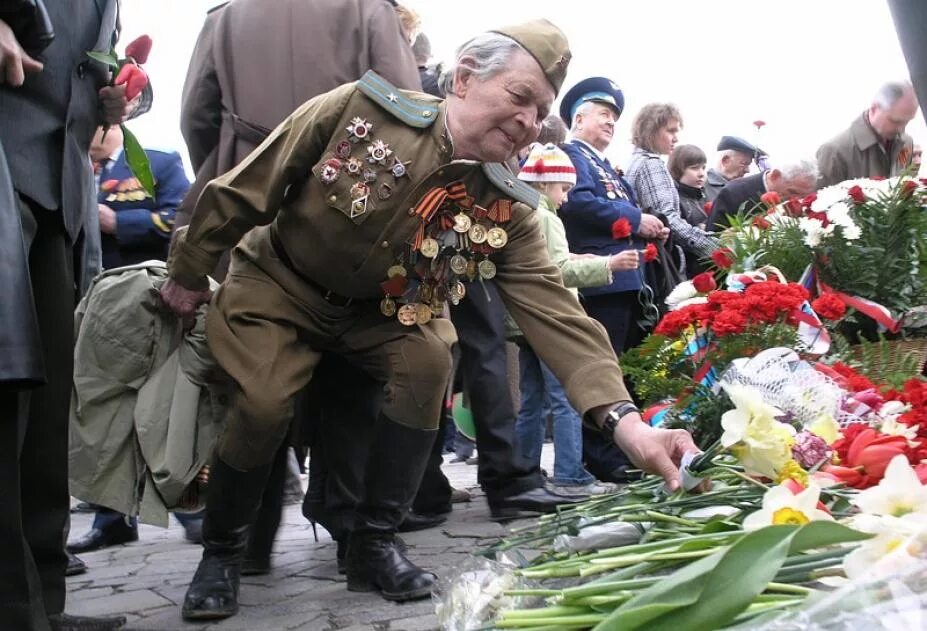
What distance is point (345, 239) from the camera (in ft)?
11.0

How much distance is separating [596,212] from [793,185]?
3.92ft

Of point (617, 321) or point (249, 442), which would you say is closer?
point (249, 442)

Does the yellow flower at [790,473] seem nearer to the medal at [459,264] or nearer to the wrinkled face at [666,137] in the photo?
the medal at [459,264]

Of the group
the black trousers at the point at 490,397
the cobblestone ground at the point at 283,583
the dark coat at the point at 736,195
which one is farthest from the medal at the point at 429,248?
the dark coat at the point at 736,195

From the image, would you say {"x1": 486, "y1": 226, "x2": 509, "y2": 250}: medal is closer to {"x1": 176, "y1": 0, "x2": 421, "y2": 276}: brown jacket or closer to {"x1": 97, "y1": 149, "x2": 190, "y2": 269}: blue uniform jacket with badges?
{"x1": 176, "y1": 0, "x2": 421, "y2": 276}: brown jacket

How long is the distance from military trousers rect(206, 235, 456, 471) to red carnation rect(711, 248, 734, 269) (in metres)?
1.52

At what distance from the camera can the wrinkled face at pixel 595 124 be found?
20.5 feet

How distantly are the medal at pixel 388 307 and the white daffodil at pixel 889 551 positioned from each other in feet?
6.42

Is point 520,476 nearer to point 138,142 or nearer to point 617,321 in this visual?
point 617,321

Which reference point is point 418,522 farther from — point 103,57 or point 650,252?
point 103,57

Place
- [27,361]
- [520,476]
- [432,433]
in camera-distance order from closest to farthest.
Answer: [27,361] → [432,433] → [520,476]

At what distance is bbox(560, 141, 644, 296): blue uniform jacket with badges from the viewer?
19.7 feet

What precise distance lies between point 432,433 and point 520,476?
1483mm

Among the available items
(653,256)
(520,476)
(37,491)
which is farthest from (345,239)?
(653,256)
